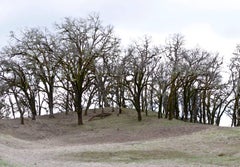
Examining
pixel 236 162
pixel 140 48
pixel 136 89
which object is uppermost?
pixel 140 48

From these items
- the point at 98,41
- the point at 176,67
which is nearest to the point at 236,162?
the point at 176,67

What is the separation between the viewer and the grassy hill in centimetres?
1880

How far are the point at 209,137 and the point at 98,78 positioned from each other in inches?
664

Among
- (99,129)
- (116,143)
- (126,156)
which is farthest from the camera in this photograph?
(99,129)

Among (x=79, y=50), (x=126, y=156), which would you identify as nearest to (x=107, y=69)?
(x=79, y=50)

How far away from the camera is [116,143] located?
2770cm

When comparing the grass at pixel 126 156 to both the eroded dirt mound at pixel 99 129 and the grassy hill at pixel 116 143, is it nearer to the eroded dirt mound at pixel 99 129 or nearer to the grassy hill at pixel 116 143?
the grassy hill at pixel 116 143

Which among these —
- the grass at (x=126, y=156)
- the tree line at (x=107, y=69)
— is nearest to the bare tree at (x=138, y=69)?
the tree line at (x=107, y=69)

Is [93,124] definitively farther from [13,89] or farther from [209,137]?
[209,137]

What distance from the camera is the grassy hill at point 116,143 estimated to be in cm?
1880

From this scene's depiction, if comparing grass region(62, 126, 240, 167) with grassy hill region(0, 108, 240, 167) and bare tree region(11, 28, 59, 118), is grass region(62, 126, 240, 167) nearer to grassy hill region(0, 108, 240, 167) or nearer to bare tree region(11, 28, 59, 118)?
grassy hill region(0, 108, 240, 167)

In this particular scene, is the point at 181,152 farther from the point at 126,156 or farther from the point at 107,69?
the point at 107,69

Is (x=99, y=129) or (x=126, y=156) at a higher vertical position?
(x=99, y=129)

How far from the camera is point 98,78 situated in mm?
41906
